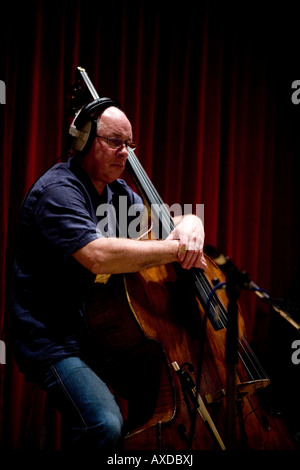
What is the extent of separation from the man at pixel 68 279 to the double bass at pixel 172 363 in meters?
0.07

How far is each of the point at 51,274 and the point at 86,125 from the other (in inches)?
23.9

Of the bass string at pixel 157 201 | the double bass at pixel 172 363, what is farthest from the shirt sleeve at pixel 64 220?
the bass string at pixel 157 201

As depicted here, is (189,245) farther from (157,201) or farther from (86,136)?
(86,136)

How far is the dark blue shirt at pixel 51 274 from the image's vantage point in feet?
4.93

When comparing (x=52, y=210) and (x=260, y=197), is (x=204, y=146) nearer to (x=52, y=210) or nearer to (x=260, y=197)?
(x=260, y=197)

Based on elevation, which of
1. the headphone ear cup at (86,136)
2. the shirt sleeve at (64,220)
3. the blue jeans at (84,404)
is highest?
the headphone ear cup at (86,136)

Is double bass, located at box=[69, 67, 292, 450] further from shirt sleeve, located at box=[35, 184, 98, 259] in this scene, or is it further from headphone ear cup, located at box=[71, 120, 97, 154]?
headphone ear cup, located at box=[71, 120, 97, 154]

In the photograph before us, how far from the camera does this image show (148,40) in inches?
109

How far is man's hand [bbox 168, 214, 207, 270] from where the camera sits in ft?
5.18

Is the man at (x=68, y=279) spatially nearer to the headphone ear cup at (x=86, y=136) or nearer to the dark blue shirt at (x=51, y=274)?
the dark blue shirt at (x=51, y=274)

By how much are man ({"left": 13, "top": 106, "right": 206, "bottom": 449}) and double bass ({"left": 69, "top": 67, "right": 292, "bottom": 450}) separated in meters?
0.07
